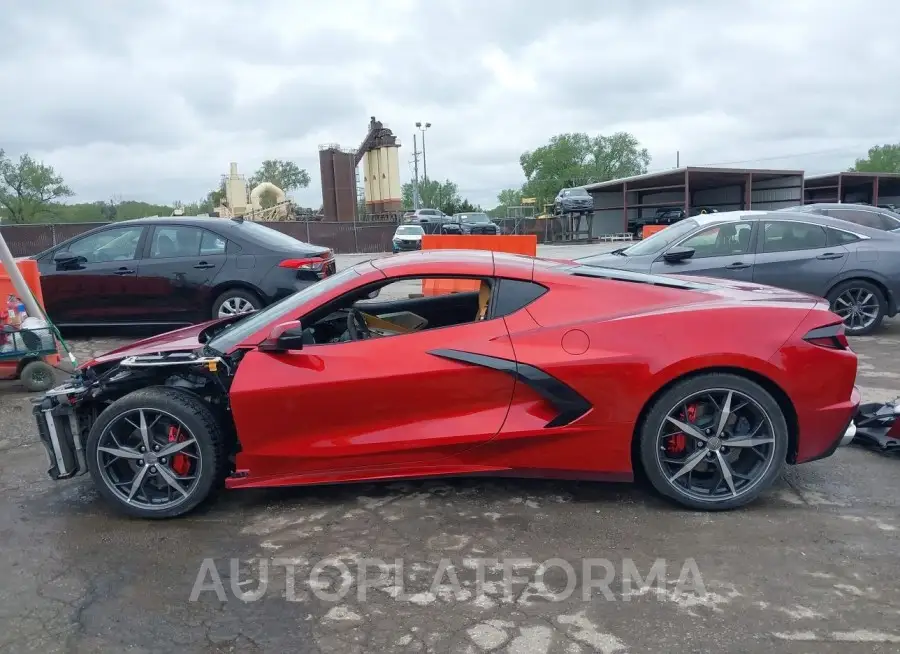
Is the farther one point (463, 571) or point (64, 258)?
point (64, 258)

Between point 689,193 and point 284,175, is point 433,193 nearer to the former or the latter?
point 284,175

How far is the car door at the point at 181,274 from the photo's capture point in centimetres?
793

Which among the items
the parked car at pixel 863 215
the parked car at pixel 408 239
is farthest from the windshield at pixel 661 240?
the parked car at pixel 408 239

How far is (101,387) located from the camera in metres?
3.70

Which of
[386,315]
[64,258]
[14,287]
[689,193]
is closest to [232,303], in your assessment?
[64,258]

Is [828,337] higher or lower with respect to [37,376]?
higher

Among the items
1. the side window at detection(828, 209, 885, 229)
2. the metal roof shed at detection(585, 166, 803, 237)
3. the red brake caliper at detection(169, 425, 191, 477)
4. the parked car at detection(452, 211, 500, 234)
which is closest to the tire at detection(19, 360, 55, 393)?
the red brake caliper at detection(169, 425, 191, 477)

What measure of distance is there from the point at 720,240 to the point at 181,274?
643cm

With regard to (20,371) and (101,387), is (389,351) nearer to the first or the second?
(101,387)

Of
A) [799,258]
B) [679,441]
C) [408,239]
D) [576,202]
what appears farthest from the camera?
[576,202]

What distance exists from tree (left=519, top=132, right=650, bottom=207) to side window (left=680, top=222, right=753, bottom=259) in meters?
81.4

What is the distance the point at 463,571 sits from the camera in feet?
9.84

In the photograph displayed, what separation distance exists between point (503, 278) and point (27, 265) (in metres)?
5.38

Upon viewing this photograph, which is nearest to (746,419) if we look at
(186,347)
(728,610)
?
(728,610)
